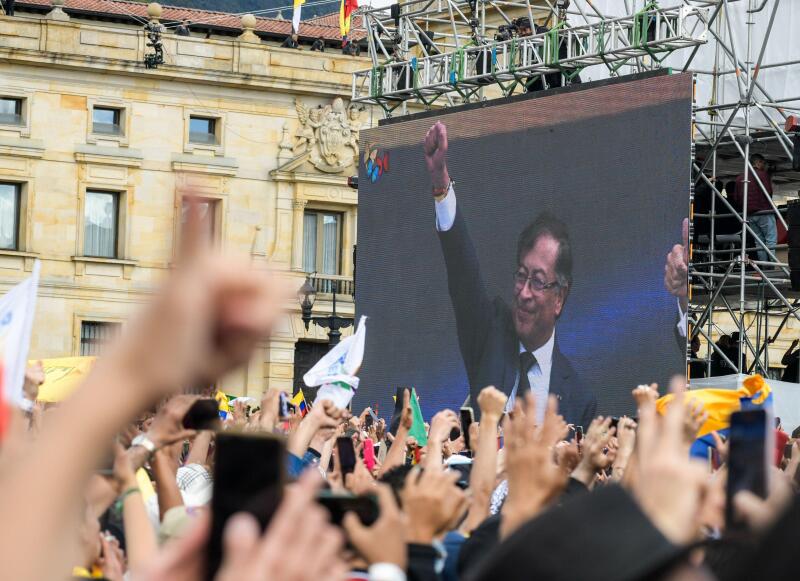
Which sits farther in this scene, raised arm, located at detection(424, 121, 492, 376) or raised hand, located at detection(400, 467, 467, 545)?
raised arm, located at detection(424, 121, 492, 376)

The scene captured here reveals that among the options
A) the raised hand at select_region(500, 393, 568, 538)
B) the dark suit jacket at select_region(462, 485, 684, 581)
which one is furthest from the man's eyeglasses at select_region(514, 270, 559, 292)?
the dark suit jacket at select_region(462, 485, 684, 581)

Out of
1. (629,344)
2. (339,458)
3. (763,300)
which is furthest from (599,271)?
(339,458)

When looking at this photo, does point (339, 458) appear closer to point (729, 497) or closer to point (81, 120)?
point (729, 497)

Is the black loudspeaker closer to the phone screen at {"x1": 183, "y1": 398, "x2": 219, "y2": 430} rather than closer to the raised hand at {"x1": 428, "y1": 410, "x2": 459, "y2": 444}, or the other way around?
the raised hand at {"x1": 428, "y1": 410, "x2": 459, "y2": 444}

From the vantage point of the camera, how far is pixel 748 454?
360cm

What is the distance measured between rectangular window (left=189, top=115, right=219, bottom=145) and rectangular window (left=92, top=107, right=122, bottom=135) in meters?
1.62

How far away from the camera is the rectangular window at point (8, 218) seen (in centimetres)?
3869

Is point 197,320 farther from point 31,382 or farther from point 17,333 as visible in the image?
point 31,382

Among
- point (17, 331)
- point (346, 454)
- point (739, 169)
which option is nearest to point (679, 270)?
point (739, 169)

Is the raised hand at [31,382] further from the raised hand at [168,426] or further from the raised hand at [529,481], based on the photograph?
the raised hand at [529,481]

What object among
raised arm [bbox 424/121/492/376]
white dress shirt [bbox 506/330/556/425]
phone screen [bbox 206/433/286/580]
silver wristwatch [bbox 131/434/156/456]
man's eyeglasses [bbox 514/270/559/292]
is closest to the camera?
phone screen [bbox 206/433/286/580]

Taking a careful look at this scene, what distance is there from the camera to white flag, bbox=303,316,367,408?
28.3 feet

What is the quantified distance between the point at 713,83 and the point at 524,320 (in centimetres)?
330

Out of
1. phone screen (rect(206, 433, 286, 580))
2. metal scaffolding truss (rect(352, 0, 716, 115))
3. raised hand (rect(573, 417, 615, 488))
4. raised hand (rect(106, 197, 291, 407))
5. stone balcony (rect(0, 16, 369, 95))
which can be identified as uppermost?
stone balcony (rect(0, 16, 369, 95))
